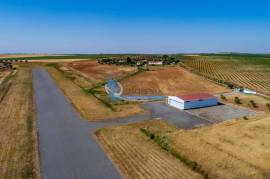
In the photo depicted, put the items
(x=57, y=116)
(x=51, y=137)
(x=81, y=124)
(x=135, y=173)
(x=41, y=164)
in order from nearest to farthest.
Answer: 1. (x=135, y=173)
2. (x=41, y=164)
3. (x=51, y=137)
4. (x=81, y=124)
5. (x=57, y=116)

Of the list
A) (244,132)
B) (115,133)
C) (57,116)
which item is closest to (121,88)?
(57,116)

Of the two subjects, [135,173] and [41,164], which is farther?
[41,164]

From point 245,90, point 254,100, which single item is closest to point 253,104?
point 254,100

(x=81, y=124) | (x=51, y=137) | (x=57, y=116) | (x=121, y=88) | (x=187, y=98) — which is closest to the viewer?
(x=51, y=137)

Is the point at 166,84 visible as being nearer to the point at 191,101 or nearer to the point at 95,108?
the point at 191,101

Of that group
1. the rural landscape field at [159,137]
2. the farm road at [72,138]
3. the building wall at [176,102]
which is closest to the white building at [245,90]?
the rural landscape field at [159,137]

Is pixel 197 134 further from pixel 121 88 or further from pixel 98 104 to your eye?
pixel 121 88
